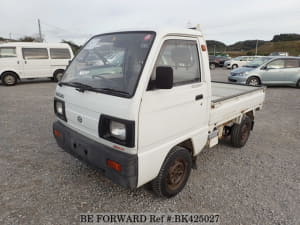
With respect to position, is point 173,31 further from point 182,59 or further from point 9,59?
point 9,59

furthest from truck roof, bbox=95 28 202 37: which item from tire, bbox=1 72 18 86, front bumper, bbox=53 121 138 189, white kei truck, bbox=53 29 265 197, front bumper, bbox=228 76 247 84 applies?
tire, bbox=1 72 18 86

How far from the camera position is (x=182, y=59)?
2.33 m

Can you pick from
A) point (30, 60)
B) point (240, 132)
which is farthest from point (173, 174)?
point (30, 60)

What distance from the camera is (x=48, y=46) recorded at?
10.8 metres

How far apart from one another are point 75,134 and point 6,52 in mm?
10337

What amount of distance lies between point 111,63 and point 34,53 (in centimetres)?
1007

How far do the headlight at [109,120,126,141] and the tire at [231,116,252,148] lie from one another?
2.60 m

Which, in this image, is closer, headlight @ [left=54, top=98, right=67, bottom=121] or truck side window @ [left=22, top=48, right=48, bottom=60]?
headlight @ [left=54, top=98, right=67, bottom=121]

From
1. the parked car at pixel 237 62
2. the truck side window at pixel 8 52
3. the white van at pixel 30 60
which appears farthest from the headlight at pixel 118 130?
the parked car at pixel 237 62

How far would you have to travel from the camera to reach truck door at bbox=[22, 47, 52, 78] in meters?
10.3

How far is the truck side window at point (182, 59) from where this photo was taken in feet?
6.90

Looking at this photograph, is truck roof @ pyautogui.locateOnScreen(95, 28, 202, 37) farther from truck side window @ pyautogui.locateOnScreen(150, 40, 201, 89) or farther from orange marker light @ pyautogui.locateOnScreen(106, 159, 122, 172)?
orange marker light @ pyautogui.locateOnScreen(106, 159, 122, 172)

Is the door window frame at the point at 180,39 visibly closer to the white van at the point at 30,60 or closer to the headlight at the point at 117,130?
the headlight at the point at 117,130

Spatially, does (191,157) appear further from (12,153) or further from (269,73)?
(269,73)
